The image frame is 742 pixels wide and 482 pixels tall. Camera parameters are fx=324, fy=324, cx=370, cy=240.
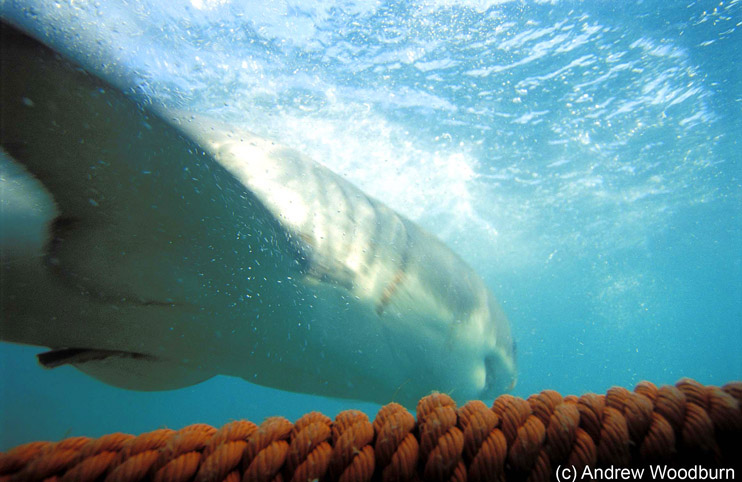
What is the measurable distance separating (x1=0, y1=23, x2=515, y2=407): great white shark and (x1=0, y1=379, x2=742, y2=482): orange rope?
0.87 meters

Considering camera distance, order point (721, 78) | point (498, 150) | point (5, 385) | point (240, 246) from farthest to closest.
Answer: point (5, 385)
point (498, 150)
point (721, 78)
point (240, 246)

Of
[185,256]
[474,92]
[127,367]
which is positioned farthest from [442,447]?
[474,92]

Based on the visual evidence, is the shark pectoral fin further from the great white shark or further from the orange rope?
the orange rope

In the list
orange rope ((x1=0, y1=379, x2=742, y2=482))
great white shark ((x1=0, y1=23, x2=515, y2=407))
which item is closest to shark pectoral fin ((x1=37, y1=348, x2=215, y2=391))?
great white shark ((x1=0, y1=23, x2=515, y2=407))

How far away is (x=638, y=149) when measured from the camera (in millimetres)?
13328

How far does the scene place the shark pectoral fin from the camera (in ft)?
5.10

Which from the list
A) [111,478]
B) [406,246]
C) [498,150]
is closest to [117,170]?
[111,478]

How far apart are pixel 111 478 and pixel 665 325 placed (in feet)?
363

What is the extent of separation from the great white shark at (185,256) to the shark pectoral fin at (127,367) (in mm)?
10

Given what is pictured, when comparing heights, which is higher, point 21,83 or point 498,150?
point 498,150

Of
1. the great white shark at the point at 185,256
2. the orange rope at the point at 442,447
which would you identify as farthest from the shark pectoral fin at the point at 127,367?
the orange rope at the point at 442,447

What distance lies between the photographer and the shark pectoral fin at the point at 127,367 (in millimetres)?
1555

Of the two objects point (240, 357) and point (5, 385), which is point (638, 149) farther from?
point (5, 385)

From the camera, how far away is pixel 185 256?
4.84 feet
